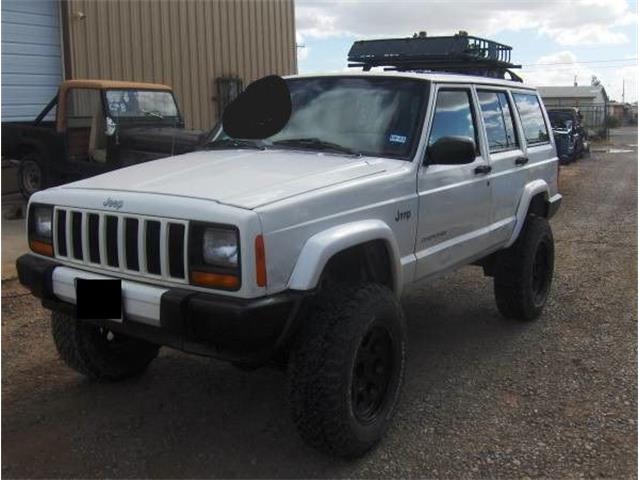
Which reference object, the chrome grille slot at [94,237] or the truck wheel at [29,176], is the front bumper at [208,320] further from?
the truck wheel at [29,176]

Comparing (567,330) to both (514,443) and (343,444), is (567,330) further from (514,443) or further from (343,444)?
(343,444)

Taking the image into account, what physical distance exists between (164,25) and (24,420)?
1173 centimetres

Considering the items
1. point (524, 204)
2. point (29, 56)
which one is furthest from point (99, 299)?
point (29, 56)

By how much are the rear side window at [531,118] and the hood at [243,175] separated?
211 cm

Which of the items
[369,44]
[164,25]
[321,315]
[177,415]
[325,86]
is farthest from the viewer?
[164,25]

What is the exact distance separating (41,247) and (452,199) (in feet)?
7.45

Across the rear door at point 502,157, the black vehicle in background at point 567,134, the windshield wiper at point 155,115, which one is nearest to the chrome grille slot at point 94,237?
the rear door at point 502,157

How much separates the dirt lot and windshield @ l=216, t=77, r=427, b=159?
4.61ft

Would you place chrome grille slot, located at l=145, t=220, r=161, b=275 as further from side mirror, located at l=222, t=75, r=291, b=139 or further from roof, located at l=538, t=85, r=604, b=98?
roof, located at l=538, t=85, r=604, b=98

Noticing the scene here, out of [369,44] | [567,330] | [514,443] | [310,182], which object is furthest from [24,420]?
[369,44]

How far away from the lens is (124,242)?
122 inches

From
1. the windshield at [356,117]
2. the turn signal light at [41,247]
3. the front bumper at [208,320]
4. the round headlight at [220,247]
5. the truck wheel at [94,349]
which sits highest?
the windshield at [356,117]

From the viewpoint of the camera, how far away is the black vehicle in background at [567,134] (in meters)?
20.7

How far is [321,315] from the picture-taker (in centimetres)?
312
